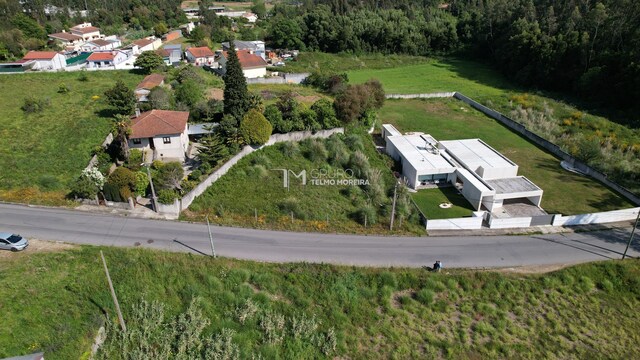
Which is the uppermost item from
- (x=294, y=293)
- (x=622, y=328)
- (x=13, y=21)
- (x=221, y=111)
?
(x=13, y=21)

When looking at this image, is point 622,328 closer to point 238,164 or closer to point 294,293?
point 294,293

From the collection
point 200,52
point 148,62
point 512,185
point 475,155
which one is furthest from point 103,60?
point 512,185

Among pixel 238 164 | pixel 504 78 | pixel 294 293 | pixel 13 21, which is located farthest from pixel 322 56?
pixel 294 293

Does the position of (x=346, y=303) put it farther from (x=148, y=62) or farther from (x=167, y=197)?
(x=148, y=62)

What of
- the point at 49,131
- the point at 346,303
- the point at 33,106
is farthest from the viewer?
the point at 33,106

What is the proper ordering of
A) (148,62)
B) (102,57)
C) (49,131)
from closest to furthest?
(49,131) → (148,62) → (102,57)

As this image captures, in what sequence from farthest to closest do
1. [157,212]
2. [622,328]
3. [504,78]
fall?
[504,78] → [157,212] → [622,328]

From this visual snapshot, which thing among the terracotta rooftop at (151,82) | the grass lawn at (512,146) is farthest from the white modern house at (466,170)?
the terracotta rooftop at (151,82)
